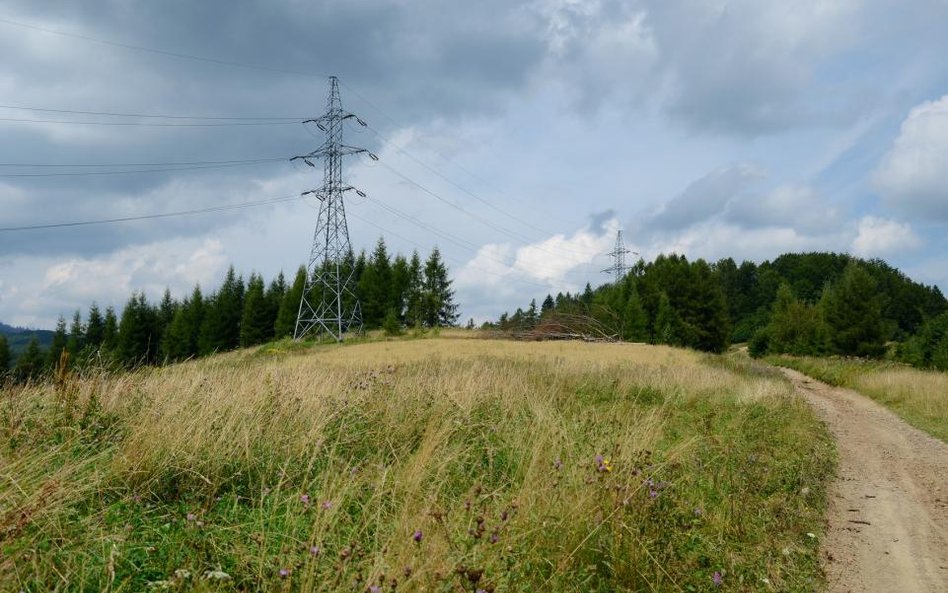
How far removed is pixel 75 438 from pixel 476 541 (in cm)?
385

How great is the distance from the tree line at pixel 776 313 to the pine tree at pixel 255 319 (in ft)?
105

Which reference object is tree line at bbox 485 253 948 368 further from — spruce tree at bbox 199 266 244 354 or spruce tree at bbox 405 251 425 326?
spruce tree at bbox 199 266 244 354

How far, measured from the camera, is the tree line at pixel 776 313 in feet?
134

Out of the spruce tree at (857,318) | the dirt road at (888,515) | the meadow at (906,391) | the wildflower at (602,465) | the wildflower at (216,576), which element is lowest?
the dirt road at (888,515)

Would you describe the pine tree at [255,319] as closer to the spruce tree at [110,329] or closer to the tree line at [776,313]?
the spruce tree at [110,329]

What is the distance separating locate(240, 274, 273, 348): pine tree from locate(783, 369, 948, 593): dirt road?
6683cm

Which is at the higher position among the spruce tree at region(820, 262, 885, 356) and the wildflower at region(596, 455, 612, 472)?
the spruce tree at region(820, 262, 885, 356)

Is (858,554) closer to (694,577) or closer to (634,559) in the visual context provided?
(694,577)

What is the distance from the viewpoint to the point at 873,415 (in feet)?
48.4

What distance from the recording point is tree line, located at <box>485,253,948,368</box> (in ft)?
134

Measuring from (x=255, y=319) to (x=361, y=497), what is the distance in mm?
70022

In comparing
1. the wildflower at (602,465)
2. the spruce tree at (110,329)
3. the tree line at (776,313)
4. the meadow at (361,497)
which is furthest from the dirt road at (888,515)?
the spruce tree at (110,329)

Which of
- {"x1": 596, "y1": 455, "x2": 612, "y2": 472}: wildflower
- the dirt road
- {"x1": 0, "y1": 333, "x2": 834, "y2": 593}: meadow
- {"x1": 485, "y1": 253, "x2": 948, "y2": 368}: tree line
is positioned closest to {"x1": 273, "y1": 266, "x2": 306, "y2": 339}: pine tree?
{"x1": 485, "y1": 253, "x2": 948, "y2": 368}: tree line

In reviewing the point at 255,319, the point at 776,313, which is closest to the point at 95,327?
the point at 255,319
